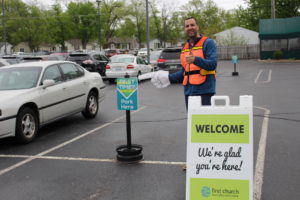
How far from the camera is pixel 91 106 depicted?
9.52 meters

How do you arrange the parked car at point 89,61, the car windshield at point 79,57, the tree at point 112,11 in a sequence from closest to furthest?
the parked car at point 89,61 < the car windshield at point 79,57 < the tree at point 112,11

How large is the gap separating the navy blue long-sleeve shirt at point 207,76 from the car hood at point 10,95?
3327mm

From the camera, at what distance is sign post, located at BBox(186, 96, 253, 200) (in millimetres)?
3402

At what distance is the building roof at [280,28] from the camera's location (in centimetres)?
3603

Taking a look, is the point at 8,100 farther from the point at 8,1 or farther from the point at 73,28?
the point at 8,1

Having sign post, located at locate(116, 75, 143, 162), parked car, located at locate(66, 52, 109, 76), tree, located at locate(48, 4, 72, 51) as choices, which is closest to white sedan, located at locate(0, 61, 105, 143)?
sign post, located at locate(116, 75, 143, 162)

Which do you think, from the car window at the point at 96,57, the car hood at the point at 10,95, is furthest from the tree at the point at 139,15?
the car hood at the point at 10,95

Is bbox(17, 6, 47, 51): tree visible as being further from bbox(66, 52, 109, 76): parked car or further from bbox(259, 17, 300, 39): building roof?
bbox(66, 52, 109, 76): parked car

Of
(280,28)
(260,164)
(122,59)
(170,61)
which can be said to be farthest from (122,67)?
(280,28)

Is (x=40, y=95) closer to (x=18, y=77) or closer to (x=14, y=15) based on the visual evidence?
(x=18, y=77)

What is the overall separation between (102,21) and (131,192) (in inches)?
3045

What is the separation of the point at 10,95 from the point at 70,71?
2.22 metres

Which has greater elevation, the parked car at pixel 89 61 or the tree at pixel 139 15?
the tree at pixel 139 15

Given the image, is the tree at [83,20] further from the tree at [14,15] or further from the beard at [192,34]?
the beard at [192,34]
